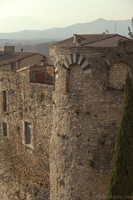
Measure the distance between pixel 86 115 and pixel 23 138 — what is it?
7.18 meters

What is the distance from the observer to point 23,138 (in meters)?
17.8

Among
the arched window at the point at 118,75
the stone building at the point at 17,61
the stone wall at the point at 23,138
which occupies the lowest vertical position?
the stone wall at the point at 23,138

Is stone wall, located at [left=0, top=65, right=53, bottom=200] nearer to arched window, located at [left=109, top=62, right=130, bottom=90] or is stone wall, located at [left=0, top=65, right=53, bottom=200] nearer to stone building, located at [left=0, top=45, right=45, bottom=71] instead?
arched window, located at [left=109, top=62, right=130, bottom=90]

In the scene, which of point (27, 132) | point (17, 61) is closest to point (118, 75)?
point (27, 132)

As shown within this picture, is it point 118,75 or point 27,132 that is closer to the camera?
point 118,75

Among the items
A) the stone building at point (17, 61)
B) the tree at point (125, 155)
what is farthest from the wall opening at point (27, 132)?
the stone building at point (17, 61)

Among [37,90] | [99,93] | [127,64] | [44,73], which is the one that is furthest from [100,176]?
[44,73]

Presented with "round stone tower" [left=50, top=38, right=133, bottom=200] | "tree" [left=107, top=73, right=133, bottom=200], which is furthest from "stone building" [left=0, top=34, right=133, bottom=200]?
"tree" [left=107, top=73, right=133, bottom=200]

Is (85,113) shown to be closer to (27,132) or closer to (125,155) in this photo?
(125,155)

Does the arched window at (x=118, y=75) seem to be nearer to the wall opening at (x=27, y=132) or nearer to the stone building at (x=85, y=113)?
the stone building at (x=85, y=113)

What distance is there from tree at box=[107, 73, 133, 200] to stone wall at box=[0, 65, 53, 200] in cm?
514

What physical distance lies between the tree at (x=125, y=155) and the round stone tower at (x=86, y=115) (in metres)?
0.79

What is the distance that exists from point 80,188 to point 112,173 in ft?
6.20

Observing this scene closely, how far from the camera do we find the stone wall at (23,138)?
619 inches
